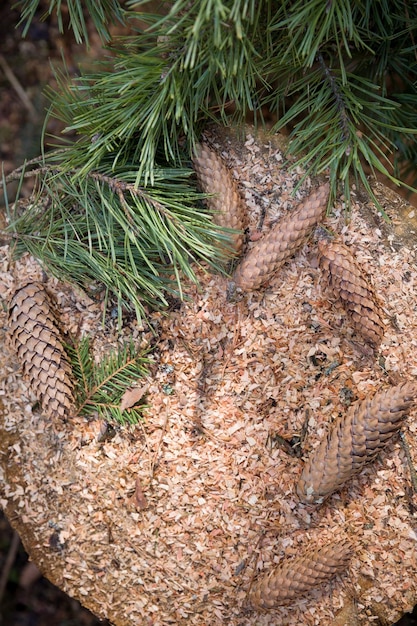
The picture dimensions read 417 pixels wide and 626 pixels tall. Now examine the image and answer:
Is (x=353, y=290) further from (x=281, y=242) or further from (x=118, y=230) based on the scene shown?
(x=118, y=230)

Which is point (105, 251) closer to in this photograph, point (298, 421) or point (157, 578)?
point (298, 421)

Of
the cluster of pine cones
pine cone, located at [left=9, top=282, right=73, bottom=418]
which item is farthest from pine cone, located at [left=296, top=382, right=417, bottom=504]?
pine cone, located at [left=9, top=282, right=73, bottom=418]

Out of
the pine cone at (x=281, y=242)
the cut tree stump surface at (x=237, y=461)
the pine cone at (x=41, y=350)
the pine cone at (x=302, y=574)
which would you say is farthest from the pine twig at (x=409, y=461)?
the pine cone at (x=41, y=350)

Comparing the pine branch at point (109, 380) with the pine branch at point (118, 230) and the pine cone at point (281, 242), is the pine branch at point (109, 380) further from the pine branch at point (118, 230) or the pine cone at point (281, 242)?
the pine cone at point (281, 242)

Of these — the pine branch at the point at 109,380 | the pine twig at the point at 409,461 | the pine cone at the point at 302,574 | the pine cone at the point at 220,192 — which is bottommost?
the pine cone at the point at 302,574

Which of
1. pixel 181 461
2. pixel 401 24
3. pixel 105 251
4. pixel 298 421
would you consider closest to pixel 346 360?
pixel 298 421

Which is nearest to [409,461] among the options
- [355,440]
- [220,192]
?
[355,440]
